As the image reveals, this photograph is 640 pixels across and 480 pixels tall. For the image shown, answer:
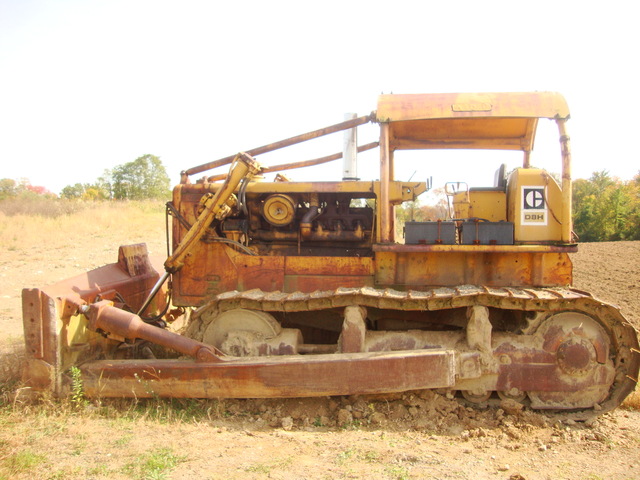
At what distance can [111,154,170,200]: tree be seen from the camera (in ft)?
127

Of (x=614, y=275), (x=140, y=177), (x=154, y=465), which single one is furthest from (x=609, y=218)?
(x=140, y=177)

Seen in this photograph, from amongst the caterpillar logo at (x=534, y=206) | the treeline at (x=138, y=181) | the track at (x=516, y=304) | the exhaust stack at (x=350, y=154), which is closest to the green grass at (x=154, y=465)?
the track at (x=516, y=304)

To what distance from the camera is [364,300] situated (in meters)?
4.04

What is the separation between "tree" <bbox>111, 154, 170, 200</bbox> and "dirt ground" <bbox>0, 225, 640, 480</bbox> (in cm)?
3648

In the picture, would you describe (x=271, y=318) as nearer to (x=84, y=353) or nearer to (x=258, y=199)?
(x=258, y=199)

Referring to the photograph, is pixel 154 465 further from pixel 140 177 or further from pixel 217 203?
pixel 140 177

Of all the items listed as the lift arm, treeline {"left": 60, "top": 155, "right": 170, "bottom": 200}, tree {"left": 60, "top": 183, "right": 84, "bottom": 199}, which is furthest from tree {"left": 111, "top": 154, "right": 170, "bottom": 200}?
the lift arm

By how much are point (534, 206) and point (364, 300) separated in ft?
6.01

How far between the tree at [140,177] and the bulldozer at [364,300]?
116ft

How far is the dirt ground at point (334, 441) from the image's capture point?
3.11 metres

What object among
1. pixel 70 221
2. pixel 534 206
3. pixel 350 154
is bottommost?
pixel 534 206

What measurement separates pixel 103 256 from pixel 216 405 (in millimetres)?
11186

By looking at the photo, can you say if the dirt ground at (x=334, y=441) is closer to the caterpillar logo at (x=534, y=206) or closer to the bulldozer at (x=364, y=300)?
the bulldozer at (x=364, y=300)

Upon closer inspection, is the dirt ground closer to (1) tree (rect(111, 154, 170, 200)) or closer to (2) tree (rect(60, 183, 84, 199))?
(1) tree (rect(111, 154, 170, 200))
